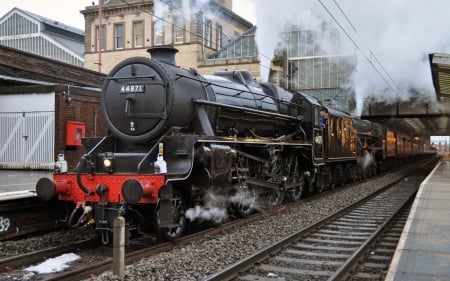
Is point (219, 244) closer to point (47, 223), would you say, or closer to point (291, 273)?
point (291, 273)

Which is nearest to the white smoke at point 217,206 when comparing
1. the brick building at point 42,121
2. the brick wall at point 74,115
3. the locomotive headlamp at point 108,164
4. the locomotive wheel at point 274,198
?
the locomotive wheel at point 274,198

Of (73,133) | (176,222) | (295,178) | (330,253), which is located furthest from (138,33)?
(330,253)

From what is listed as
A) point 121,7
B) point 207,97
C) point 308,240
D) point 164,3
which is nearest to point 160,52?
point 207,97

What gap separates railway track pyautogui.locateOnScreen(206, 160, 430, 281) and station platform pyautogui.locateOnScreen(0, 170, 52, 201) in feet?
12.7

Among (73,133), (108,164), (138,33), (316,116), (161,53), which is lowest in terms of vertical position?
(108,164)

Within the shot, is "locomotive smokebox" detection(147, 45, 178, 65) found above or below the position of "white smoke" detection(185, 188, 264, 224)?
above

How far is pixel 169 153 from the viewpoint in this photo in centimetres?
697

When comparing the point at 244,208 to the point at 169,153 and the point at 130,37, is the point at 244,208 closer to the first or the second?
the point at 169,153

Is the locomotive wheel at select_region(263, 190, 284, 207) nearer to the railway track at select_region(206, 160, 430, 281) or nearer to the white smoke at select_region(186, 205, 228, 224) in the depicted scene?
the railway track at select_region(206, 160, 430, 281)

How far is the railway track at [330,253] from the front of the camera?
546 cm

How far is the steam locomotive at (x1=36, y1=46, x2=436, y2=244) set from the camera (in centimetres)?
650

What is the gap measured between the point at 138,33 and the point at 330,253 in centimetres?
2785

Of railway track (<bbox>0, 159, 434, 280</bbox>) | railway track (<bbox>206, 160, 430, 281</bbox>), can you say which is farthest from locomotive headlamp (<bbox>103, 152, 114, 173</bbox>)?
railway track (<bbox>206, 160, 430, 281</bbox>)

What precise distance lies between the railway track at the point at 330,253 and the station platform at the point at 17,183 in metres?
3.88
